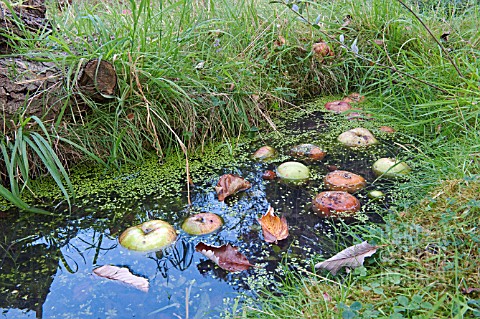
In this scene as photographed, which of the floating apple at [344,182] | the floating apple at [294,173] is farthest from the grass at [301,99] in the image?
the floating apple at [294,173]

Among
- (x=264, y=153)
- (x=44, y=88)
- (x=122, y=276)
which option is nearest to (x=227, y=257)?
(x=122, y=276)

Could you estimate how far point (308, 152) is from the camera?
2551 millimetres

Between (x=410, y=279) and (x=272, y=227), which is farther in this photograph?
(x=272, y=227)

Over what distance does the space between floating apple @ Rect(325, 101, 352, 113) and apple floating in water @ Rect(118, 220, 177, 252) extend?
5.31ft

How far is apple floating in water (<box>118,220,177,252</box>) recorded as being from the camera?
1.80 m

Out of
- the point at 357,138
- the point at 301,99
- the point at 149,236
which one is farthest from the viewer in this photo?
the point at 301,99

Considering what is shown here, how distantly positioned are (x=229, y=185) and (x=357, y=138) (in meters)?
0.89

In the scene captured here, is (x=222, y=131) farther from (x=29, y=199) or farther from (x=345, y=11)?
(x=345, y=11)

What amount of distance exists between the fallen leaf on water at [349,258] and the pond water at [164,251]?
0.10 m

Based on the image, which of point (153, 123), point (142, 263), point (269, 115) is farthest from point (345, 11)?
point (142, 263)

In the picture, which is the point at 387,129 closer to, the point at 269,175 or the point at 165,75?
the point at 269,175

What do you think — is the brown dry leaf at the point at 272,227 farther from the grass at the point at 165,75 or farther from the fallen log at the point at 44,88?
the fallen log at the point at 44,88

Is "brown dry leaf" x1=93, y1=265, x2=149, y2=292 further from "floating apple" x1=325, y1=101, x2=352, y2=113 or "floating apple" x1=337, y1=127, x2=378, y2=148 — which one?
"floating apple" x1=325, y1=101, x2=352, y2=113

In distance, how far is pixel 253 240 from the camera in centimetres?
185
